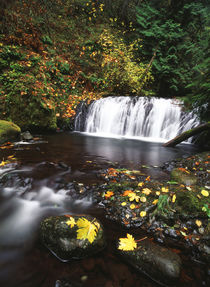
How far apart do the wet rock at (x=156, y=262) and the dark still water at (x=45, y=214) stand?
0.07m

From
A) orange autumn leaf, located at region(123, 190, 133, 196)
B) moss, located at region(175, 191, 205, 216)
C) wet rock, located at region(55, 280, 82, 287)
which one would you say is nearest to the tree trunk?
moss, located at region(175, 191, 205, 216)

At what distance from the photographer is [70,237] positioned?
1756 millimetres

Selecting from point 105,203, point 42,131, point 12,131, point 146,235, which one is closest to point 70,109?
point 42,131

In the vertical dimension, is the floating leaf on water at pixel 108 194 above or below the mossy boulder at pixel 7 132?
below

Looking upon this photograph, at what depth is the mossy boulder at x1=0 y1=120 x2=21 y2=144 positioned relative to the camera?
5.38 metres

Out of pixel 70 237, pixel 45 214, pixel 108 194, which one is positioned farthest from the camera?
pixel 108 194

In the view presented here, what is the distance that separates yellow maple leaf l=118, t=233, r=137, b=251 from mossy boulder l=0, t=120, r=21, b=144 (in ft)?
16.6

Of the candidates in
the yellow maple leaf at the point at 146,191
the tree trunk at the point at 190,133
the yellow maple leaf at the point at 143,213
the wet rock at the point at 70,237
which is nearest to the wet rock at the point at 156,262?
the wet rock at the point at 70,237

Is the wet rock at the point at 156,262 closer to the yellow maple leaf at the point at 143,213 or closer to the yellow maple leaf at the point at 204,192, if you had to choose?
the yellow maple leaf at the point at 143,213

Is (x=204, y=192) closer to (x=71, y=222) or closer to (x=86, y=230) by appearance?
(x=86, y=230)

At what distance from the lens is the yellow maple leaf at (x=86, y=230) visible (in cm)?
178

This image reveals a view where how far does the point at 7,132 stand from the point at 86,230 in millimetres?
5047

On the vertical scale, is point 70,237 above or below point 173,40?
below

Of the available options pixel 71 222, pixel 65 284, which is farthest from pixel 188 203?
pixel 65 284
